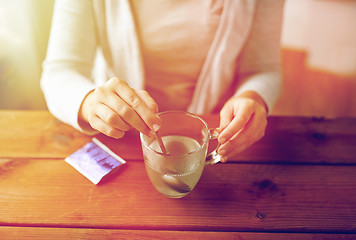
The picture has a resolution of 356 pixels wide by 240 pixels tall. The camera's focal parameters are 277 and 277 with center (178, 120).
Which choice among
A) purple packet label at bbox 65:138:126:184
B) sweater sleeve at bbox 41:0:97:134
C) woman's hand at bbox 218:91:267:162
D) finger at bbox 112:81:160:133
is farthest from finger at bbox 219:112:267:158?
sweater sleeve at bbox 41:0:97:134

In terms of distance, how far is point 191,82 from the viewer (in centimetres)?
103

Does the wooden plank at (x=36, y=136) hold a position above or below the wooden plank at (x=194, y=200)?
below

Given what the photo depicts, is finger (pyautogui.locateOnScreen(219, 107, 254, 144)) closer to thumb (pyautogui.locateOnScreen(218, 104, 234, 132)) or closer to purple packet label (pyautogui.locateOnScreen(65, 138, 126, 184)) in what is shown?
thumb (pyautogui.locateOnScreen(218, 104, 234, 132))

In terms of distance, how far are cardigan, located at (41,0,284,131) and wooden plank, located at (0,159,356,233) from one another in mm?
203

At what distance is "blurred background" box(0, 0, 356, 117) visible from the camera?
1511 mm

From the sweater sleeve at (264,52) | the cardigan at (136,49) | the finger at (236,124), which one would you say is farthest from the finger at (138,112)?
the sweater sleeve at (264,52)

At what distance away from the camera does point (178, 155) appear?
0.46 metres

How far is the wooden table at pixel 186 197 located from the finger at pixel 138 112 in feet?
0.48

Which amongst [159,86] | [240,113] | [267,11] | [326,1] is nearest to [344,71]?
[326,1]

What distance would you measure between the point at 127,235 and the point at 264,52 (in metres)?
0.72

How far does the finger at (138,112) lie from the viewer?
0.50 meters

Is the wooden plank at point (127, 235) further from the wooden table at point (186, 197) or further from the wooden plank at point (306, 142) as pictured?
the wooden plank at point (306, 142)

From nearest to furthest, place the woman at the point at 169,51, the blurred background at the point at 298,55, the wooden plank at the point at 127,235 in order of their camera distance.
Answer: the wooden plank at the point at 127,235 → the woman at the point at 169,51 → the blurred background at the point at 298,55

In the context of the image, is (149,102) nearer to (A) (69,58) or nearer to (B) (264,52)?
(A) (69,58)
